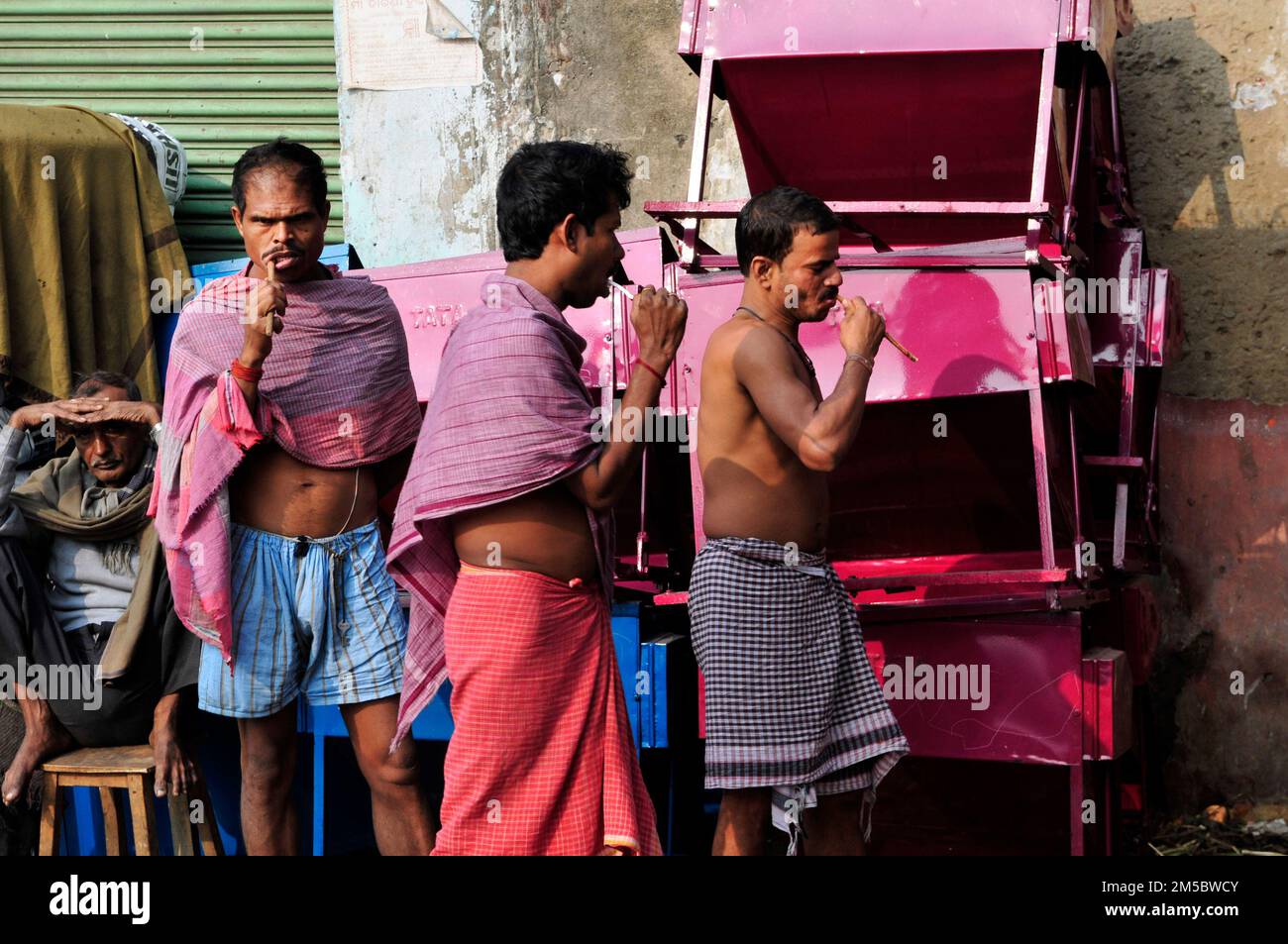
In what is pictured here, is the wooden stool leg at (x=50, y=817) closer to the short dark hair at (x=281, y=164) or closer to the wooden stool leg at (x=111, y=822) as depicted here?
the wooden stool leg at (x=111, y=822)

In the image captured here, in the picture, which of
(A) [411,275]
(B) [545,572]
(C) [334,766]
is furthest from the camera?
(A) [411,275]

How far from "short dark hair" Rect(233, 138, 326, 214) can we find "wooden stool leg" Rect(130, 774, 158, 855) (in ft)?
4.92

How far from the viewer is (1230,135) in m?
4.57

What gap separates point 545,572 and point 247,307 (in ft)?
2.94

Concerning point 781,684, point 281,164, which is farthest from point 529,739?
point 281,164

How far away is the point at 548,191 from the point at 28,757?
2184mm

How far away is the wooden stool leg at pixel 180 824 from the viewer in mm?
3643

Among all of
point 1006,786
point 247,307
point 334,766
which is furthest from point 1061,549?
point 247,307

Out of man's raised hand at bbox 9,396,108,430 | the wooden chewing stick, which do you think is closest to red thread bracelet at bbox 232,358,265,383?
man's raised hand at bbox 9,396,108,430

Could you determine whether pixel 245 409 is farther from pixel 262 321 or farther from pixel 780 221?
pixel 780 221

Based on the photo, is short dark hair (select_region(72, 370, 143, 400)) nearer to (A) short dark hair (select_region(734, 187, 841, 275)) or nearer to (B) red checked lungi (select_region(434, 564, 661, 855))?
(B) red checked lungi (select_region(434, 564, 661, 855))

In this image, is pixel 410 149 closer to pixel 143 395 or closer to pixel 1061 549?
pixel 143 395

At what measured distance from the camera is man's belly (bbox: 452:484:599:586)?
2.65 m

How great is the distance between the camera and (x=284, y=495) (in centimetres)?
310
